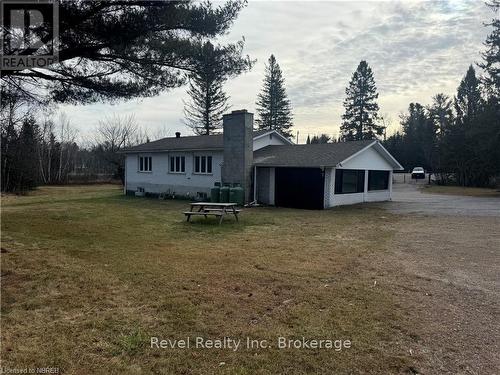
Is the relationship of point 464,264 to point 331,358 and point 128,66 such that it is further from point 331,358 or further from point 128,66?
point 128,66

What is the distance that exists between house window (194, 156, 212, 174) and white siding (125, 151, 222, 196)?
21 cm

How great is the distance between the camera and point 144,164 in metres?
26.2

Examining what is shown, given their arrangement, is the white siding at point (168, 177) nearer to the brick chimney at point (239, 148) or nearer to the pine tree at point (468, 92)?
the brick chimney at point (239, 148)

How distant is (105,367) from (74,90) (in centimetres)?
859

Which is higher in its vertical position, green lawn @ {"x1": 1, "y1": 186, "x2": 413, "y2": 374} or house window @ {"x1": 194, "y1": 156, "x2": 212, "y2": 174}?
house window @ {"x1": 194, "y1": 156, "x2": 212, "y2": 174}

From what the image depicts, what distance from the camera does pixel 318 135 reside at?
250 feet

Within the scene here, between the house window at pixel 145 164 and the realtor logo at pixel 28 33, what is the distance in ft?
58.4

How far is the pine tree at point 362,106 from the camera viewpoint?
5019 cm

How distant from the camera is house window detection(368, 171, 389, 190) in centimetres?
2181

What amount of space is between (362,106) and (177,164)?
34345mm

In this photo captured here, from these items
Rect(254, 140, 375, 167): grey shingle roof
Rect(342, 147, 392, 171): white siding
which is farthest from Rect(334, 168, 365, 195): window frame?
Rect(254, 140, 375, 167): grey shingle roof

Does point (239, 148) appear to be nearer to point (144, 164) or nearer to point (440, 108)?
point (144, 164)

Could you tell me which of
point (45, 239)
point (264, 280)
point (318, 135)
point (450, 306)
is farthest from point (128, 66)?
point (318, 135)

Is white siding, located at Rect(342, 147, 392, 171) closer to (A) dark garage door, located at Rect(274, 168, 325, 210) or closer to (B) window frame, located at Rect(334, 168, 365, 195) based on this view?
(B) window frame, located at Rect(334, 168, 365, 195)
